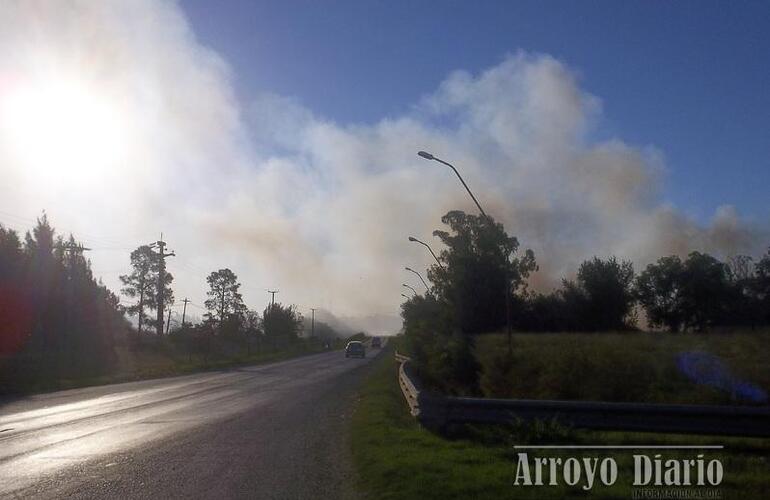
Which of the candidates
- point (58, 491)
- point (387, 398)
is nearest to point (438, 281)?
point (387, 398)

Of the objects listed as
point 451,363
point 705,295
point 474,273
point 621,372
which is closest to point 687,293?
point 705,295

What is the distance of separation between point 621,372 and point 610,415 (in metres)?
11.2

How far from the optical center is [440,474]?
10461 millimetres

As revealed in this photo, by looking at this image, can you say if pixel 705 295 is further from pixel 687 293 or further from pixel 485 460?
pixel 485 460

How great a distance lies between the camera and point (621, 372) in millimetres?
23734

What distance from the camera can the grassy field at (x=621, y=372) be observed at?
868 inches

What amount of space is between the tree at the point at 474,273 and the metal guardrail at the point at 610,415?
4037cm

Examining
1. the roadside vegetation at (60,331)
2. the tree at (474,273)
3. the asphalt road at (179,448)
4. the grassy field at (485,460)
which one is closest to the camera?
the grassy field at (485,460)

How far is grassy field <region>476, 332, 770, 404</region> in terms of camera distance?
72.3 ft

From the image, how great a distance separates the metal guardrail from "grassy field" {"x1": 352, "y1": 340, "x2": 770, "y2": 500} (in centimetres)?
28

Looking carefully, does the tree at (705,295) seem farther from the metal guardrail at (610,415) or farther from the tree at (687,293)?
the metal guardrail at (610,415)

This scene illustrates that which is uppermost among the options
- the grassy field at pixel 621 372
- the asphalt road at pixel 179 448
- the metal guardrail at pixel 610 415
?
the grassy field at pixel 621 372

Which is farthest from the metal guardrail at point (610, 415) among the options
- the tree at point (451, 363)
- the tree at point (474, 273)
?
the tree at point (474, 273)

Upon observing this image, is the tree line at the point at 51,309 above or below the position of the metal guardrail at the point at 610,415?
above
